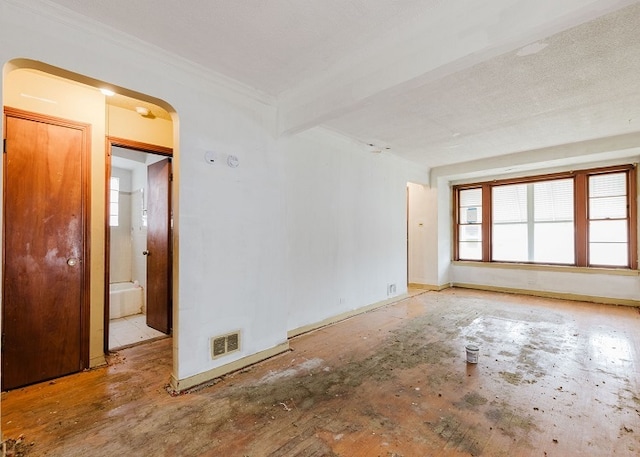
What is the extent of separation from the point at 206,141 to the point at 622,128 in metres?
5.60

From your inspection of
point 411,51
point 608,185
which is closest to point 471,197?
point 608,185

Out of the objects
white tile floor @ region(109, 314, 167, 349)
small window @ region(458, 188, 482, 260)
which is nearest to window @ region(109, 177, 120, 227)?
white tile floor @ region(109, 314, 167, 349)

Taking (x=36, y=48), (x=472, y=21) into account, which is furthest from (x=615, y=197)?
(x=36, y=48)

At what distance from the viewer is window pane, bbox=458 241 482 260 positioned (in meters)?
6.93

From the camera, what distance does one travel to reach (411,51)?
7.10 ft

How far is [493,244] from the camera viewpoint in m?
6.71

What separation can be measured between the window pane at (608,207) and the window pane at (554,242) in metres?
0.41

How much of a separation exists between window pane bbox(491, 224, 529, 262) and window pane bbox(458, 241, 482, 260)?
293mm

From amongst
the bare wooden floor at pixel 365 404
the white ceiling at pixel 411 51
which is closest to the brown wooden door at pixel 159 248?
the bare wooden floor at pixel 365 404

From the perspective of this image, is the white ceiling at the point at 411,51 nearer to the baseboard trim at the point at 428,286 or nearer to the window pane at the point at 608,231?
the window pane at the point at 608,231

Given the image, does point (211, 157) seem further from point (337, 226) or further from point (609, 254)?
point (609, 254)

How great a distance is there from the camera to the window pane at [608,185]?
211 inches

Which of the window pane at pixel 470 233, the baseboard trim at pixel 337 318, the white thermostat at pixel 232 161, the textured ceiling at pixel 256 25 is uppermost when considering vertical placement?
the textured ceiling at pixel 256 25

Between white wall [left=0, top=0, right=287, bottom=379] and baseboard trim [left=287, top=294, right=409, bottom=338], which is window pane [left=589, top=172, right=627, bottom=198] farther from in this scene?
white wall [left=0, top=0, right=287, bottom=379]
